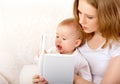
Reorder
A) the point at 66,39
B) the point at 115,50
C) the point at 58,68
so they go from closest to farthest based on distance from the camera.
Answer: the point at 58,68
the point at 115,50
the point at 66,39

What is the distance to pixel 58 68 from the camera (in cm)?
114

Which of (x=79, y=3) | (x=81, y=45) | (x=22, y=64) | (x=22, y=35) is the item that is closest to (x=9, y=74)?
(x=22, y=64)

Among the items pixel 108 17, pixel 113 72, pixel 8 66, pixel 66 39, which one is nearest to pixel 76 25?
pixel 66 39

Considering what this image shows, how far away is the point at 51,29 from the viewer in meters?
1.63

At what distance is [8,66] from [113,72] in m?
0.65

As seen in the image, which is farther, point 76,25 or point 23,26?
point 23,26

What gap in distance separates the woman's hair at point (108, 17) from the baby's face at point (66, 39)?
0.15m

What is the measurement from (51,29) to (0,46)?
0.32 m

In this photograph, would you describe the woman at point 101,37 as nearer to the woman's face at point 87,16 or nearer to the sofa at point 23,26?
the woman's face at point 87,16

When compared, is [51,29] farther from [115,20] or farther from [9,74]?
[115,20]

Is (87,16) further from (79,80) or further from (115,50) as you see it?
(79,80)

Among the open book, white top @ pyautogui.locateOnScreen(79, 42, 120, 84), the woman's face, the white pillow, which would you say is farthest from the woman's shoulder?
the white pillow

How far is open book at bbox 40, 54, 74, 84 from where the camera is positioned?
109cm

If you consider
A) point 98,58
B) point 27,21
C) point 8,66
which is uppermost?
point 27,21
